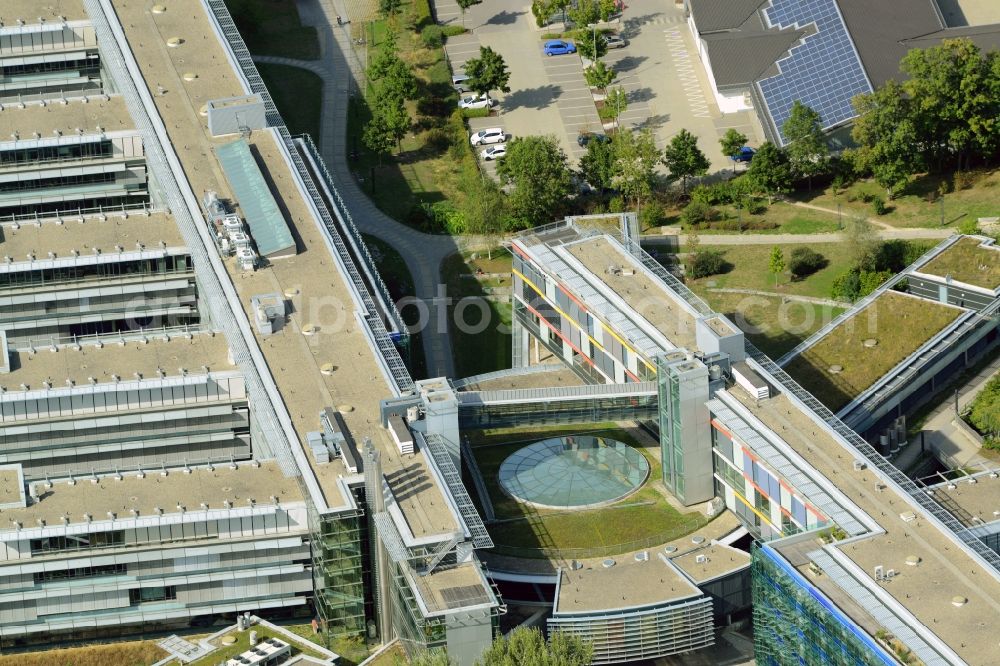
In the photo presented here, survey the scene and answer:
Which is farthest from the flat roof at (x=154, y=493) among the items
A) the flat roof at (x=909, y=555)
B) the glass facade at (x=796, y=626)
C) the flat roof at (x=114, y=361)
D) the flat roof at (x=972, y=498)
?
the flat roof at (x=972, y=498)

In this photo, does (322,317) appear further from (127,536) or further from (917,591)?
(917,591)

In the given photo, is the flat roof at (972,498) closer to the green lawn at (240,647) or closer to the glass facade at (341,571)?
the glass facade at (341,571)

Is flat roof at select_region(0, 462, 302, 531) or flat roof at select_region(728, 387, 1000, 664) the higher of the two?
flat roof at select_region(0, 462, 302, 531)

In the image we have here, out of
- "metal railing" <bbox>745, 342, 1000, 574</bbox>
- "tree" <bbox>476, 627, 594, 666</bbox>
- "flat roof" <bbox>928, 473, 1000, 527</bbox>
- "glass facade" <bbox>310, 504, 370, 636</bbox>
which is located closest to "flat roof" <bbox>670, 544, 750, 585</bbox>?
"metal railing" <bbox>745, 342, 1000, 574</bbox>

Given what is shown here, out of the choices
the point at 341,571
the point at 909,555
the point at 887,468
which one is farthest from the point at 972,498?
the point at 341,571

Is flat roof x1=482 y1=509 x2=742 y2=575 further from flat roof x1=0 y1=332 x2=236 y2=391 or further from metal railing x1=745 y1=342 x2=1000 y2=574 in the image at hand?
flat roof x1=0 y1=332 x2=236 y2=391

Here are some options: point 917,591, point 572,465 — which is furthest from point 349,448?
point 917,591
